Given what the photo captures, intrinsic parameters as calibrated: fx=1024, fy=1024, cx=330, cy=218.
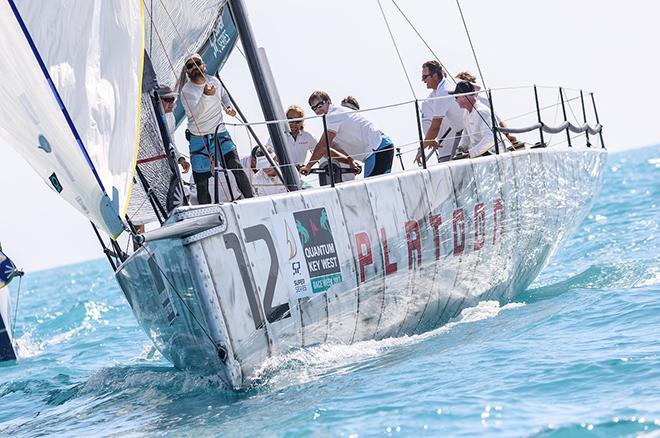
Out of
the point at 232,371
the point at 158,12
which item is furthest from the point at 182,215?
the point at 158,12

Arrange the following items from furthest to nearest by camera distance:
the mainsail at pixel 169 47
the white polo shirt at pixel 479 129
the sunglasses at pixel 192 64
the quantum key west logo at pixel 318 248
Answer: the white polo shirt at pixel 479 129 → the sunglasses at pixel 192 64 → the mainsail at pixel 169 47 → the quantum key west logo at pixel 318 248

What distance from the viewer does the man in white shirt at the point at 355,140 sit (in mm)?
8789

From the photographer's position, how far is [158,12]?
30.1 ft

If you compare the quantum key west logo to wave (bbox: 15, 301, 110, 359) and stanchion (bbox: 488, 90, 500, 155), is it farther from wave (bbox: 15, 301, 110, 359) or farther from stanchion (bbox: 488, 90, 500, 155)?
wave (bbox: 15, 301, 110, 359)

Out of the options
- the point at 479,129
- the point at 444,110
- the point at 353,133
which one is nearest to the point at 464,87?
the point at 444,110

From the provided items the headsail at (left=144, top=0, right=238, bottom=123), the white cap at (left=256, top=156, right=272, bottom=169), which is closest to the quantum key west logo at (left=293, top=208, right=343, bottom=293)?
the white cap at (left=256, top=156, right=272, bottom=169)

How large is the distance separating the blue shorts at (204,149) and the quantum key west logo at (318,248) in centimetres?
84

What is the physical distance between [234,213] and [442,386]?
1792mm

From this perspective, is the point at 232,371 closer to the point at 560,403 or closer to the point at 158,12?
the point at 560,403

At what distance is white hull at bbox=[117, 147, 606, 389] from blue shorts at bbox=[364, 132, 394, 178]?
42cm

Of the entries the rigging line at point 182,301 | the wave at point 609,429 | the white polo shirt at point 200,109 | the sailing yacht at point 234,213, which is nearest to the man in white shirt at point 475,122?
the sailing yacht at point 234,213

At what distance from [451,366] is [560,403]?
4.52ft

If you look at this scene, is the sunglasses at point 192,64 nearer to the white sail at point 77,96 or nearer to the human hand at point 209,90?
the human hand at point 209,90

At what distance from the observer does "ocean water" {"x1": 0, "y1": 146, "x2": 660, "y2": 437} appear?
213 inches
